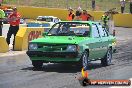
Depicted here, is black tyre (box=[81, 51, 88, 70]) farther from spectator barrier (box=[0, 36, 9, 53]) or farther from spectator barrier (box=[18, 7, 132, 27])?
spectator barrier (box=[18, 7, 132, 27])

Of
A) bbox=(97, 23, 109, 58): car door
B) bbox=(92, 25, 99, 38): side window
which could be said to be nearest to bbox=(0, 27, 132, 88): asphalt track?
bbox=(97, 23, 109, 58): car door

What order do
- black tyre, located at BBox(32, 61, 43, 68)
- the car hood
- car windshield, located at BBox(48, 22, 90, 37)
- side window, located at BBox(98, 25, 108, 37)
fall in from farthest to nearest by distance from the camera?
side window, located at BBox(98, 25, 108, 37) → car windshield, located at BBox(48, 22, 90, 37) → black tyre, located at BBox(32, 61, 43, 68) → the car hood

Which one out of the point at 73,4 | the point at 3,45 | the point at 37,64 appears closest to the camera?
the point at 37,64

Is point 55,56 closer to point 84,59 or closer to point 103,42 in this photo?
point 84,59

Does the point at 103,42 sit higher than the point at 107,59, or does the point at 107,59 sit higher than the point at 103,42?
the point at 103,42

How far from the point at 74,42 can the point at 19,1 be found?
4279 centimetres

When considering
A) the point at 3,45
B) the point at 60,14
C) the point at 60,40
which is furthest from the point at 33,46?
the point at 60,14

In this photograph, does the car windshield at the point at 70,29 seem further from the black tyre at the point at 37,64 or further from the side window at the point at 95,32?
the black tyre at the point at 37,64

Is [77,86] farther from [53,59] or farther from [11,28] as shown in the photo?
[11,28]

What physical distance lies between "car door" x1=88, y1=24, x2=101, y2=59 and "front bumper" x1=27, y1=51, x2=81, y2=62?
103 cm

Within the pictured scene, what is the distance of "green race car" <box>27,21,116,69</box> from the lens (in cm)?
1329

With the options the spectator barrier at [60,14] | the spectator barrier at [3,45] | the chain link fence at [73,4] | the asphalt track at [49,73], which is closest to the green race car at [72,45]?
the asphalt track at [49,73]

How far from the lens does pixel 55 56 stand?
1331 centimetres

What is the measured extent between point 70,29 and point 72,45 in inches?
57.2
